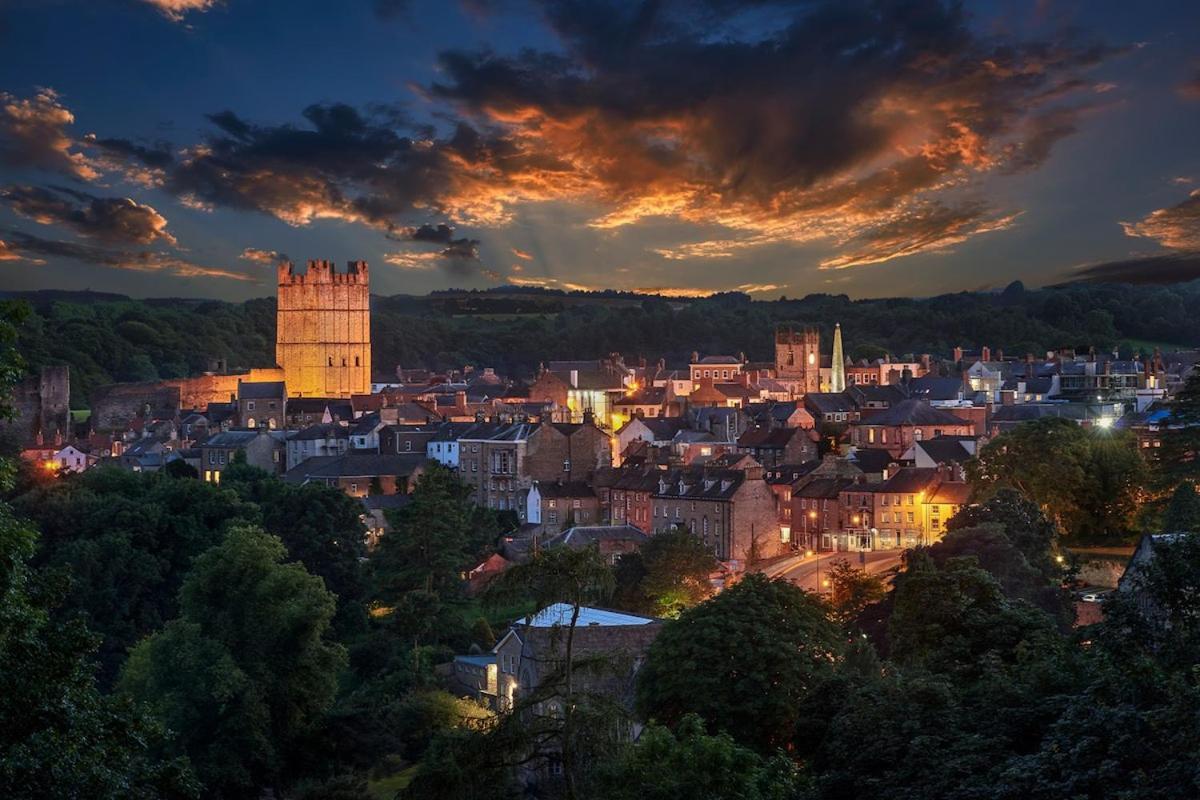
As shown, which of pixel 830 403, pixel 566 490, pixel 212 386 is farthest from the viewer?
pixel 212 386

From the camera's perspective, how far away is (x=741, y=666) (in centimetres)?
2800

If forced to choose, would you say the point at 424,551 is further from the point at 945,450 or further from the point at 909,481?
the point at 945,450

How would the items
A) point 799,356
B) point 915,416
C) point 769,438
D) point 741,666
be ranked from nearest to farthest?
point 741,666, point 769,438, point 915,416, point 799,356

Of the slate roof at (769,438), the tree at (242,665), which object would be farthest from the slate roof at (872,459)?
the tree at (242,665)

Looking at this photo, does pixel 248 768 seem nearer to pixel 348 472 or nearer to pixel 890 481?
pixel 890 481

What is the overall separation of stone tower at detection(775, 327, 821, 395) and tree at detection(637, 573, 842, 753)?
90.2m

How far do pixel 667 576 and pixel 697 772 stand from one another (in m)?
25.9

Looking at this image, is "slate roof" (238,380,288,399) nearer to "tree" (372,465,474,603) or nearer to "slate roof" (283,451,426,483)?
"slate roof" (283,451,426,483)

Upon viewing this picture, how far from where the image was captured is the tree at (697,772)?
19.4 m

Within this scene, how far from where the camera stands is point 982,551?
39250 mm

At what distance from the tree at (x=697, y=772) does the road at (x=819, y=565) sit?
1035 inches

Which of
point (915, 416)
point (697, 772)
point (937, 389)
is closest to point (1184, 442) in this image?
point (915, 416)

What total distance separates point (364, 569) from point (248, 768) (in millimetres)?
21624

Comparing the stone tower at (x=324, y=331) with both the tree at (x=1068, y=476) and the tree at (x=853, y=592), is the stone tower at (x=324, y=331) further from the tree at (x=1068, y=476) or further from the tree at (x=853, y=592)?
the tree at (x=853, y=592)
